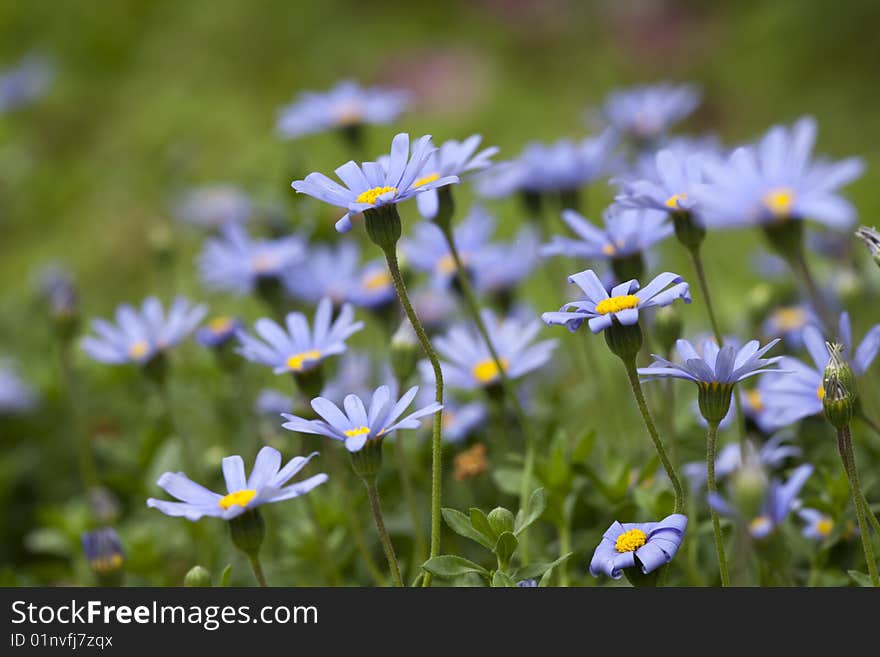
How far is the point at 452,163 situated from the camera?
82cm

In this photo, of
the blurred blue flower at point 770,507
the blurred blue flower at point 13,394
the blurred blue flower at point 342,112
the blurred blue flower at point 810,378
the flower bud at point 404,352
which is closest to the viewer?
the blurred blue flower at point 770,507

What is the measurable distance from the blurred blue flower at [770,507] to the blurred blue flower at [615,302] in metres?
0.12

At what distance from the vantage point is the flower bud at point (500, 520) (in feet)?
2.31

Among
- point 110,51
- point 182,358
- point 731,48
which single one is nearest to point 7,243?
point 110,51

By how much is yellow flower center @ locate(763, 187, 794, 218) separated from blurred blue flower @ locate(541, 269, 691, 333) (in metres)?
0.09

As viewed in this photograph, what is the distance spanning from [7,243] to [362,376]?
5.87 feet

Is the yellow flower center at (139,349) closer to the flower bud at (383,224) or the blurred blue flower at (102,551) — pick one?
the blurred blue flower at (102,551)

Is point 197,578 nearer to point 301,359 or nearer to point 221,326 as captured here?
point 301,359

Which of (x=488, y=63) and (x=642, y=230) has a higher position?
(x=488, y=63)

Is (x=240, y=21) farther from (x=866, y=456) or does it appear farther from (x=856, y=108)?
(x=866, y=456)

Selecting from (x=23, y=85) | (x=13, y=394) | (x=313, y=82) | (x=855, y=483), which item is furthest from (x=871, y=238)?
(x=313, y=82)

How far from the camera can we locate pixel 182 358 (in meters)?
1.49

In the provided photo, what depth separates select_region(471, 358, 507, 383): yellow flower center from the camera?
96cm

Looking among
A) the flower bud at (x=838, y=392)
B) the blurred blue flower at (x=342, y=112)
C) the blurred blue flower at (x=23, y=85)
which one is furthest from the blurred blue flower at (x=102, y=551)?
the blurred blue flower at (x=23, y=85)
